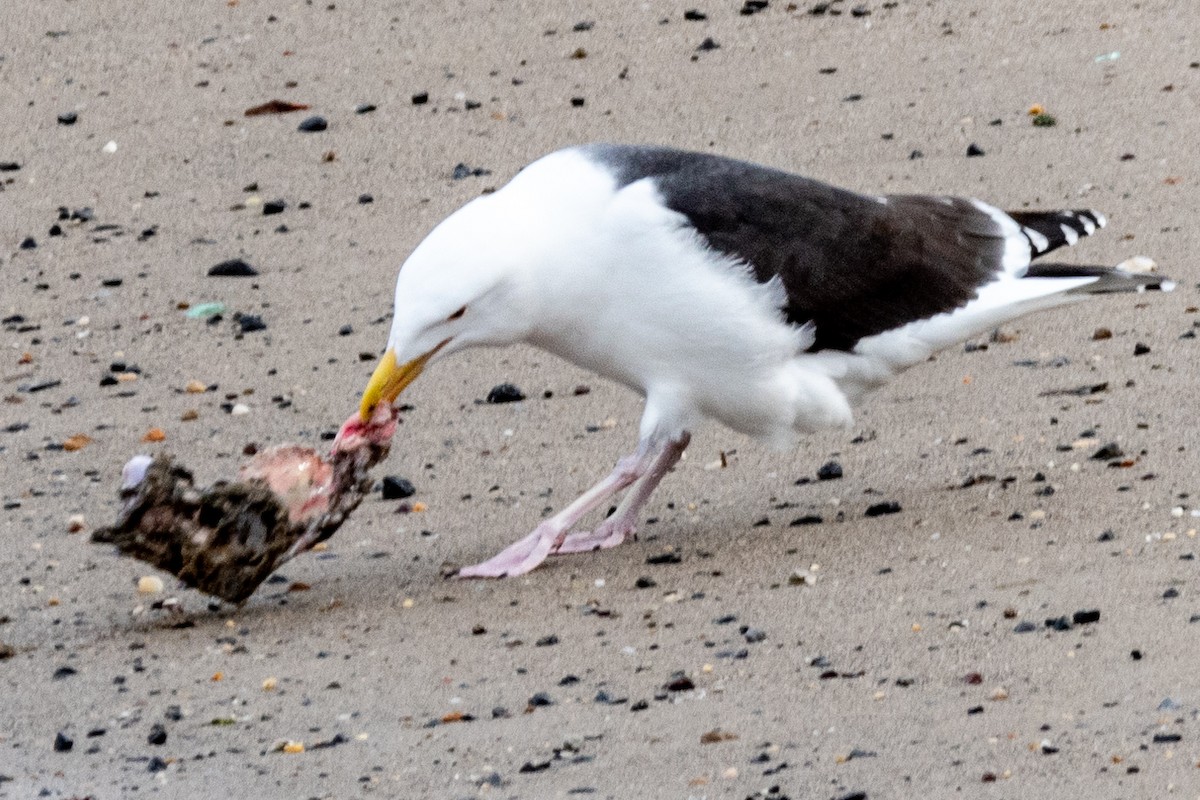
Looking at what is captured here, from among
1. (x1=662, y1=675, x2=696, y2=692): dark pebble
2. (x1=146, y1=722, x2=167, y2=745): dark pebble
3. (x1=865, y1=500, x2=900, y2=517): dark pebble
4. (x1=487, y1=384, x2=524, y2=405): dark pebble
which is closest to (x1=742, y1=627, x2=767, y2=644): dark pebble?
(x1=662, y1=675, x2=696, y2=692): dark pebble

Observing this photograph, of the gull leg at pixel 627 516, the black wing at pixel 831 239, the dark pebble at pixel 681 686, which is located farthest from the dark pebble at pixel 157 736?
the black wing at pixel 831 239

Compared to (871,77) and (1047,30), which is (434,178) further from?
(1047,30)

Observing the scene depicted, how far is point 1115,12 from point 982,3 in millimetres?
584

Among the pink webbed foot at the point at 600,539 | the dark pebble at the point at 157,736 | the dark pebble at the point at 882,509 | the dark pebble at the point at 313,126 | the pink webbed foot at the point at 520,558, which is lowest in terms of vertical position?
the pink webbed foot at the point at 600,539

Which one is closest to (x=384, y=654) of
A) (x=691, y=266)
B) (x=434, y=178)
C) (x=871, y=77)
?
(x=691, y=266)

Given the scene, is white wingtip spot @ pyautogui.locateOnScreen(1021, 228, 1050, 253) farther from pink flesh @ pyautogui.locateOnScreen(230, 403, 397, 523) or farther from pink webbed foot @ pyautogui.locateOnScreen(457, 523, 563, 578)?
pink flesh @ pyautogui.locateOnScreen(230, 403, 397, 523)

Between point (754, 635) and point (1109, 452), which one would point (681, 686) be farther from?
point (1109, 452)

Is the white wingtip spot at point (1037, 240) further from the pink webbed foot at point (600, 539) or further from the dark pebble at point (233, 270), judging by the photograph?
the dark pebble at point (233, 270)

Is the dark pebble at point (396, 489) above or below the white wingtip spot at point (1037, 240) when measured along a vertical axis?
below

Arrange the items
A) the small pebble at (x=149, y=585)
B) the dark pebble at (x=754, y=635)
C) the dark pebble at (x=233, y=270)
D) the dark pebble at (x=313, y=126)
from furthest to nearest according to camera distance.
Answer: the dark pebble at (x=313, y=126), the dark pebble at (x=233, y=270), the small pebble at (x=149, y=585), the dark pebble at (x=754, y=635)

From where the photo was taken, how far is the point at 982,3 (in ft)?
31.8

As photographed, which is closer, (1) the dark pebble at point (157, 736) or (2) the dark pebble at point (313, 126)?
(1) the dark pebble at point (157, 736)

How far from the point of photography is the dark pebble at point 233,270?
8031 mm

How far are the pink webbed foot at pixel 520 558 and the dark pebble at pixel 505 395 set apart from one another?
1.12 metres
